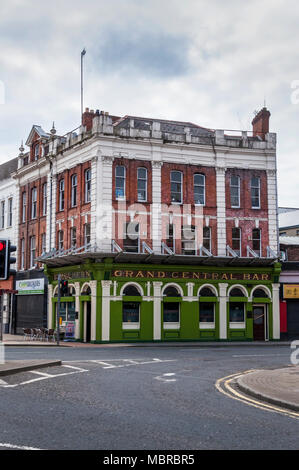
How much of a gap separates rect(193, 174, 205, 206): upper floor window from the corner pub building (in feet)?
0.21

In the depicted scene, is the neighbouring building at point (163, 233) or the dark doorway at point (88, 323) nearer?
the neighbouring building at point (163, 233)

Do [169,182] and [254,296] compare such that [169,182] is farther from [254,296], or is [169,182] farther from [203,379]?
[203,379]

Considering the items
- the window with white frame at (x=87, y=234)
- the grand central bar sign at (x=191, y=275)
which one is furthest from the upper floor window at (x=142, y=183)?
the grand central bar sign at (x=191, y=275)

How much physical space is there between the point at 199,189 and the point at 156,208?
3.46 m

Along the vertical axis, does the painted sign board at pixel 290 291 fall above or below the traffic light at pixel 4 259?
below

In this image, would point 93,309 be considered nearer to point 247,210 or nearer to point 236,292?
point 236,292

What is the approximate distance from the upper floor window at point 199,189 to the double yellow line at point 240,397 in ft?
69.6

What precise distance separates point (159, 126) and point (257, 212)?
850cm

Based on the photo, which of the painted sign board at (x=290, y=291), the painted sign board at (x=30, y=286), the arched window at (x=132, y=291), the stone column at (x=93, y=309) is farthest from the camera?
the painted sign board at (x=30, y=286)

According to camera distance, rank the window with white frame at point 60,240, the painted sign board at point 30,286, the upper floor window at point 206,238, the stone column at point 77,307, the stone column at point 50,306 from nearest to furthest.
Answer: the stone column at point 77,307 → the upper floor window at point 206,238 → the window with white frame at point 60,240 → the stone column at point 50,306 → the painted sign board at point 30,286

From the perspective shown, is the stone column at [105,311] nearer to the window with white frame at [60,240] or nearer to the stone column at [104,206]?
the stone column at [104,206]

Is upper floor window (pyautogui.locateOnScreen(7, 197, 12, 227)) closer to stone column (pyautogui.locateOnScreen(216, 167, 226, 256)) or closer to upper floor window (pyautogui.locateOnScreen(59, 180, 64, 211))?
upper floor window (pyautogui.locateOnScreen(59, 180, 64, 211))

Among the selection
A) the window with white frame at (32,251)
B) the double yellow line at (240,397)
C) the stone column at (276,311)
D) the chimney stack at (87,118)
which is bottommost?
the double yellow line at (240,397)

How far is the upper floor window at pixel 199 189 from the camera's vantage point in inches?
1439
